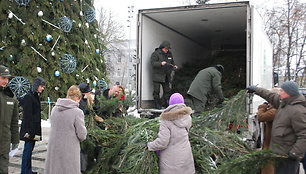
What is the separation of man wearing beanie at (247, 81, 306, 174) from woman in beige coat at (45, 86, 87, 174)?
224cm

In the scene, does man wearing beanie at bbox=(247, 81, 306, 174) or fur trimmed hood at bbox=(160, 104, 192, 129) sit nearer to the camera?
man wearing beanie at bbox=(247, 81, 306, 174)

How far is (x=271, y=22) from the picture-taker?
2750cm

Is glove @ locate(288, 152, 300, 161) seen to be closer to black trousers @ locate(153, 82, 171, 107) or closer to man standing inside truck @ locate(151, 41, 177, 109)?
man standing inside truck @ locate(151, 41, 177, 109)

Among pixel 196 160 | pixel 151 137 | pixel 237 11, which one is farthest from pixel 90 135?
pixel 237 11

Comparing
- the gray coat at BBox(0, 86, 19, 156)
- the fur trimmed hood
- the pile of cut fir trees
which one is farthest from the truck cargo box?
the gray coat at BBox(0, 86, 19, 156)

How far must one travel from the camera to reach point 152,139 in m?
4.11

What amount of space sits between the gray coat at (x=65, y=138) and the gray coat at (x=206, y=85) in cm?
304

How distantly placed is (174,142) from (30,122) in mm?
2476

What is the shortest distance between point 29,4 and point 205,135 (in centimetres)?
663

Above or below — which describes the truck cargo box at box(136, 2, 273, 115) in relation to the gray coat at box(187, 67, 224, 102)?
above

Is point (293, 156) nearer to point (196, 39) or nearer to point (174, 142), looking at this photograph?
point (174, 142)

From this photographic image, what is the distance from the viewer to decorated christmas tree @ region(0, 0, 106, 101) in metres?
8.38

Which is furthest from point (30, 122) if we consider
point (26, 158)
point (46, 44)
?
point (46, 44)

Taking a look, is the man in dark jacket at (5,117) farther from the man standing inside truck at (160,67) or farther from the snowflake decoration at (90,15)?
the snowflake decoration at (90,15)
